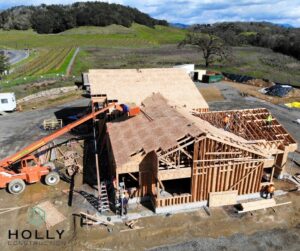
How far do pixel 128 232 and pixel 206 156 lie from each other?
23.9 feet

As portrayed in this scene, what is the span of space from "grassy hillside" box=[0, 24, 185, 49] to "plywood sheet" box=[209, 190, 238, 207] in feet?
332

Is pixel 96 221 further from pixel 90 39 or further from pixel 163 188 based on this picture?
pixel 90 39

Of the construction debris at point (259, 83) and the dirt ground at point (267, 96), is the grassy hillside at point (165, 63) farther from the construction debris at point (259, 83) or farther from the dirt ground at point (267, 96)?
the dirt ground at point (267, 96)

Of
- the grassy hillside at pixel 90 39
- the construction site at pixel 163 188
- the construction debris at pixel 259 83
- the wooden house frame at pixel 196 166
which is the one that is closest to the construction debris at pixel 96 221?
the construction site at pixel 163 188

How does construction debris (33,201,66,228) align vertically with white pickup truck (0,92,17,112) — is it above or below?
below

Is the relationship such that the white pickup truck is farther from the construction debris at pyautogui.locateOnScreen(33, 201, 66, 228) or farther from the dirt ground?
the dirt ground

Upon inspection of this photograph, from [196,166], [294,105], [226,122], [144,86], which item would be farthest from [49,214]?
[294,105]

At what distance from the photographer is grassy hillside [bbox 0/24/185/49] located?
115700 mm

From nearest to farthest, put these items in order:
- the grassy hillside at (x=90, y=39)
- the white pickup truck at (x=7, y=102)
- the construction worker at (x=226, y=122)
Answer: the construction worker at (x=226, y=122), the white pickup truck at (x=7, y=102), the grassy hillside at (x=90, y=39)

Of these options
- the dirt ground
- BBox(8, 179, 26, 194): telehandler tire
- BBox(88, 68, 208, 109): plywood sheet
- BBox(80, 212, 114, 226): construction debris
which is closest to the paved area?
BBox(8, 179, 26, 194): telehandler tire

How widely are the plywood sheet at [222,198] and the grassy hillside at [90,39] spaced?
3984 inches

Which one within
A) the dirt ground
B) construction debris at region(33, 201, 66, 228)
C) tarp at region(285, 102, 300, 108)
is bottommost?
construction debris at region(33, 201, 66, 228)

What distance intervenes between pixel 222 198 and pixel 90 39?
4677 inches

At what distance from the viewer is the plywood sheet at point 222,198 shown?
21859 mm
